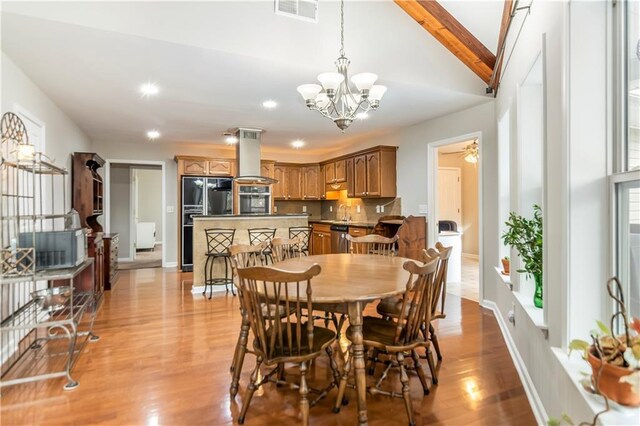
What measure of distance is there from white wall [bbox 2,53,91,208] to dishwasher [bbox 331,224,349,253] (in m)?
4.37

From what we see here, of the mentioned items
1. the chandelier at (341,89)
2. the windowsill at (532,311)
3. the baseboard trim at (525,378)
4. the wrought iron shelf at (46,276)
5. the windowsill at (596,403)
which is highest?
the chandelier at (341,89)

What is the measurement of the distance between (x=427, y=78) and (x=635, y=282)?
2.90 m

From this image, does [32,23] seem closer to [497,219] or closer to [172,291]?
[172,291]

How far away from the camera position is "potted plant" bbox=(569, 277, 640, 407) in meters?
1.09

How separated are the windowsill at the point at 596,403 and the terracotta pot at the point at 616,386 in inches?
1.0

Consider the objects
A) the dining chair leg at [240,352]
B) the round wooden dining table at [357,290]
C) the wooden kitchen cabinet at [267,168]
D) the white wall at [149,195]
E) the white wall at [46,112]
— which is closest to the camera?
the round wooden dining table at [357,290]

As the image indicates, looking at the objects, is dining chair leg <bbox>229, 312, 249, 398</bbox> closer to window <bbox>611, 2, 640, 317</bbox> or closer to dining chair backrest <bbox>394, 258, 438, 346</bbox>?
dining chair backrest <bbox>394, 258, 438, 346</bbox>

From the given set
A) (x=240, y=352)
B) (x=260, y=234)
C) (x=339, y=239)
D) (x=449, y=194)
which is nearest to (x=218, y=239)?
(x=260, y=234)

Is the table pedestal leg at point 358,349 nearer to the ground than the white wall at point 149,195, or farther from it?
nearer to the ground

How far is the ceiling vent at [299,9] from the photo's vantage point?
3.08 metres

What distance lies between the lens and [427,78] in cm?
369

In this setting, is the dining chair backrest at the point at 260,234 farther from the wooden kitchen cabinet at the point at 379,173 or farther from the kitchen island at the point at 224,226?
the wooden kitchen cabinet at the point at 379,173

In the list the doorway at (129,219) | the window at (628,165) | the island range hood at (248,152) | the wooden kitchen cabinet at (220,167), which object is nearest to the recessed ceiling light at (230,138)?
the island range hood at (248,152)

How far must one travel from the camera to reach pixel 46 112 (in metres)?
3.90
